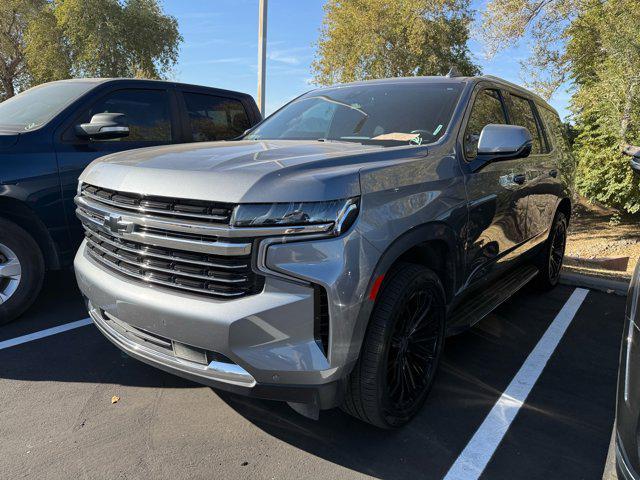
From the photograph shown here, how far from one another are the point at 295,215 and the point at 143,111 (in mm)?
3476

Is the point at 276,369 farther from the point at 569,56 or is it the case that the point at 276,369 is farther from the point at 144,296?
the point at 569,56

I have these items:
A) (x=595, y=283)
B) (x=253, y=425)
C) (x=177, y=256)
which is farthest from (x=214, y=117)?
(x=595, y=283)

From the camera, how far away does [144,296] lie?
224cm

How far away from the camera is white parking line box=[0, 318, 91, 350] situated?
358 cm

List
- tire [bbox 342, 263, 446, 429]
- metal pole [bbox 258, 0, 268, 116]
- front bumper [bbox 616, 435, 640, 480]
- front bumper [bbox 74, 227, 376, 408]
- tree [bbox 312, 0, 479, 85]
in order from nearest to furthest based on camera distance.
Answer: front bumper [bbox 616, 435, 640, 480] < front bumper [bbox 74, 227, 376, 408] < tire [bbox 342, 263, 446, 429] < metal pole [bbox 258, 0, 268, 116] < tree [bbox 312, 0, 479, 85]

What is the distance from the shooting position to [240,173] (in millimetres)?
2086

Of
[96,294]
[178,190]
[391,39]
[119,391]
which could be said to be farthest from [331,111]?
[391,39]

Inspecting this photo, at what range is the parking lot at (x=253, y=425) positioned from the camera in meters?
2.37

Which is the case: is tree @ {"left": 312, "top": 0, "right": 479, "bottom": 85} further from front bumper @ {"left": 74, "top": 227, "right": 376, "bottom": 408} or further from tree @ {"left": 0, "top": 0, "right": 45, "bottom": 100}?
front bumper @ {"left": 74, "top": 227, "right": 376, "bottom": 408}

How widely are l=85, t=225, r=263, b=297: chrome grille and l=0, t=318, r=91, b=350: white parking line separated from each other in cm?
167

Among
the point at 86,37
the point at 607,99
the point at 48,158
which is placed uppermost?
the point at 86,37

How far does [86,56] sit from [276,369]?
2683cm

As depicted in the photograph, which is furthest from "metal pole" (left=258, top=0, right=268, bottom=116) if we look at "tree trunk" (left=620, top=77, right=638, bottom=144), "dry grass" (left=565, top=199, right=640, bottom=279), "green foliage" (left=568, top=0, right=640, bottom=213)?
"tree trunk" (left=620, top=77, right=638, bottom=144)

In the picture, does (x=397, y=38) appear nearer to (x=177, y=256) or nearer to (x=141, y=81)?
(x=141, y=81)
